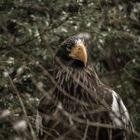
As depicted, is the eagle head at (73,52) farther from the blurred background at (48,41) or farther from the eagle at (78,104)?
the blurred background at (48,41)

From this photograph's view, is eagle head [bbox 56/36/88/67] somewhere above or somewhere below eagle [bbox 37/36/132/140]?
above

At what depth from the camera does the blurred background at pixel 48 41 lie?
673 cm

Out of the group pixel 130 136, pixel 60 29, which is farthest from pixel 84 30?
pixel 130 136

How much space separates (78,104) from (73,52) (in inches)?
18.5

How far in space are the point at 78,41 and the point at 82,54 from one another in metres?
0.16

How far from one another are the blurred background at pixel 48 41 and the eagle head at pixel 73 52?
0.50 feet

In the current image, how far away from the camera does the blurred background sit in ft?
22.1

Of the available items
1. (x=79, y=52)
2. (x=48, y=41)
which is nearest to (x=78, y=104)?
(x=79, y=52)

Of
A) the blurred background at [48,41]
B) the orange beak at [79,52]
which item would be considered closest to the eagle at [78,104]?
the orange beak at [79,52]

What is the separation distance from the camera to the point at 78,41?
270 inches

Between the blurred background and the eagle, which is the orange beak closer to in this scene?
the eagle

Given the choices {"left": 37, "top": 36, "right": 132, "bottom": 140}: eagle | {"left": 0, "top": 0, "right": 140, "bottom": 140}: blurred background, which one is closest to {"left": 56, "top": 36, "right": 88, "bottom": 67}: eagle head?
{"left": 37, "top": 36, "right": 132, "bottom": 140}: eagle

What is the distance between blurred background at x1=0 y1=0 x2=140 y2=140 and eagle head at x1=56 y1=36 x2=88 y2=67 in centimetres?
15

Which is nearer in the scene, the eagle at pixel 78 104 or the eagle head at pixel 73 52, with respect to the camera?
the eagle at pixel 78 104
